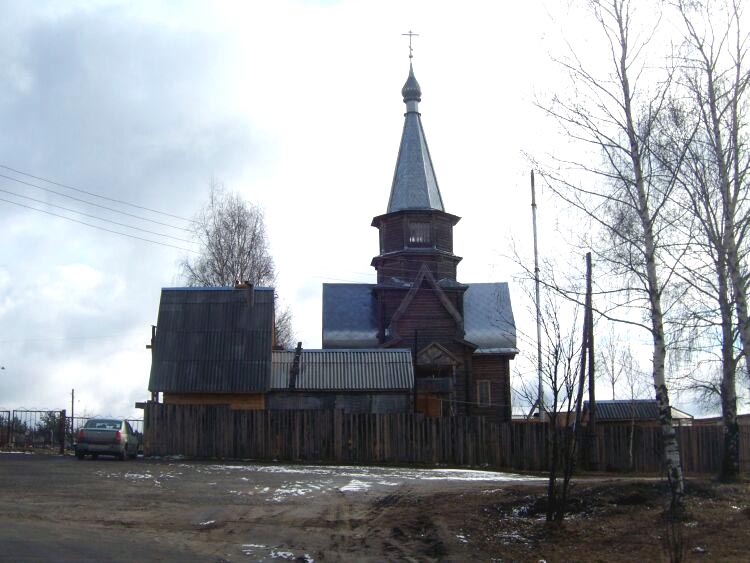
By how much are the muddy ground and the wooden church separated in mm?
21099

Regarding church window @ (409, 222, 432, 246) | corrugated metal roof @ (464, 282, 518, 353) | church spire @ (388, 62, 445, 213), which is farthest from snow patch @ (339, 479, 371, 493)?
church spire @ (388, 62, 445, 213)

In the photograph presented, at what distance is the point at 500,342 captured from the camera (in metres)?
43.4

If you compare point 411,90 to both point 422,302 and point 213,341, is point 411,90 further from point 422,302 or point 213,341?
point 213,341

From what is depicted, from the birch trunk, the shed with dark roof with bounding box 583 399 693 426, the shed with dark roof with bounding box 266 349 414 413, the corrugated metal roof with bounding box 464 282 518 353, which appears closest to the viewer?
the birch trunk

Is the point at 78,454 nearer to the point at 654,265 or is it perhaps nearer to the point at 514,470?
the point at 514,470

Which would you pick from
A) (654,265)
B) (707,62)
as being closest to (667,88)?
(707,62)

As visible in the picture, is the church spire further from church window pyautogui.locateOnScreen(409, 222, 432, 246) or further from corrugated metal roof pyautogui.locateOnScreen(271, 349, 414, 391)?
corrugated metal roof pyautogui.locateOnScreen(271, 349, 414, 391)

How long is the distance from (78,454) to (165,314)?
8723 mm

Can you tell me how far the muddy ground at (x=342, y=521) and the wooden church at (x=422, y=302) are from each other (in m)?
21.1

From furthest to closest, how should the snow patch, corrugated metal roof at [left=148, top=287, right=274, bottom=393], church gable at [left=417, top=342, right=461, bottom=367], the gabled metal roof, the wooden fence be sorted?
the gabled metal roof < church gable at [left=417, top=342, right=461, bottom=367] < corrugated metal roof at [left=148, top=287, right=274, bottom=393] < the wooden fence < the snow patch

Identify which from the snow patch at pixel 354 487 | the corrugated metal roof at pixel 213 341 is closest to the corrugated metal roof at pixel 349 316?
the corrugated metal roof at pixel 213 341

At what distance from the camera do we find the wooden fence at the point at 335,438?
2916cm

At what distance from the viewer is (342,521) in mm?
14047

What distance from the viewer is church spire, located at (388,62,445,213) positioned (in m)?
43.5
